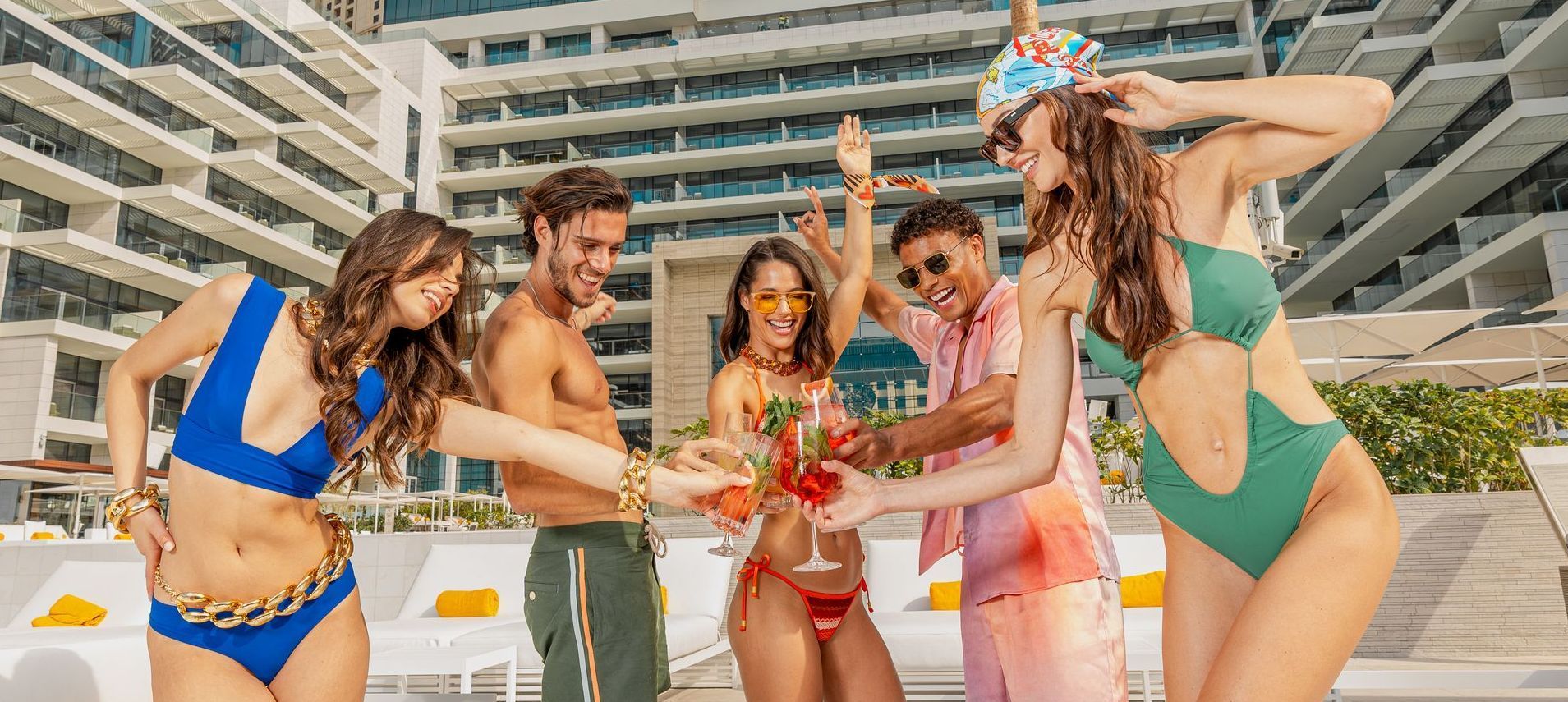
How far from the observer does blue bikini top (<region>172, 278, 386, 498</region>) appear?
1.89m

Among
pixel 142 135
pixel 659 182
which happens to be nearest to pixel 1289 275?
pixel 659 182

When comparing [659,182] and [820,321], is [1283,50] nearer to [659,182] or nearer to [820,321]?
[659,182]

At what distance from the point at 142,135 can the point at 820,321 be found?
39941 mm

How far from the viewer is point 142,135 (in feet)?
111

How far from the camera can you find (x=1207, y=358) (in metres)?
1.60

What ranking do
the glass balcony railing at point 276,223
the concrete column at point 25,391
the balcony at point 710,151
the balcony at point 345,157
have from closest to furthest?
the concrete column at point 25,391, the glass balcony railing at point 276,223, the balcony at point 345,157, the balcony at point 710,151

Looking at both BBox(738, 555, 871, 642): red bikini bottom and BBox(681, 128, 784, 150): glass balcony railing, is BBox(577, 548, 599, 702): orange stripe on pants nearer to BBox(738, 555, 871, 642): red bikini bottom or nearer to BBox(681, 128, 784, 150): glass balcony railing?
BBox(738, 555, 871, 642): red bikini bottom

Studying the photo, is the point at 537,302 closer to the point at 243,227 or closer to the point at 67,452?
the point at 67,452

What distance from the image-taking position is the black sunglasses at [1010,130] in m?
1.80

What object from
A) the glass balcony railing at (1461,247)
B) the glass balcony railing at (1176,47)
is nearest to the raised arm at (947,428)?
the glass balcony railing at (1461,247)

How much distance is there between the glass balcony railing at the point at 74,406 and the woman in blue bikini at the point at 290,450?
34.9 meters

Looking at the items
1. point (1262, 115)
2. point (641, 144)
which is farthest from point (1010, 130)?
point (641, 144)

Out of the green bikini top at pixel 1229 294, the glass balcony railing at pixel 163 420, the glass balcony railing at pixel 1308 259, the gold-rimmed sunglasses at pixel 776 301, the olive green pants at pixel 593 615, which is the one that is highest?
the glass balcony railing at pixel 1308 259

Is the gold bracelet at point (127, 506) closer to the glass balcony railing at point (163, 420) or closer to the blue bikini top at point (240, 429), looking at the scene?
the blue bikini top at point (240, 429)
